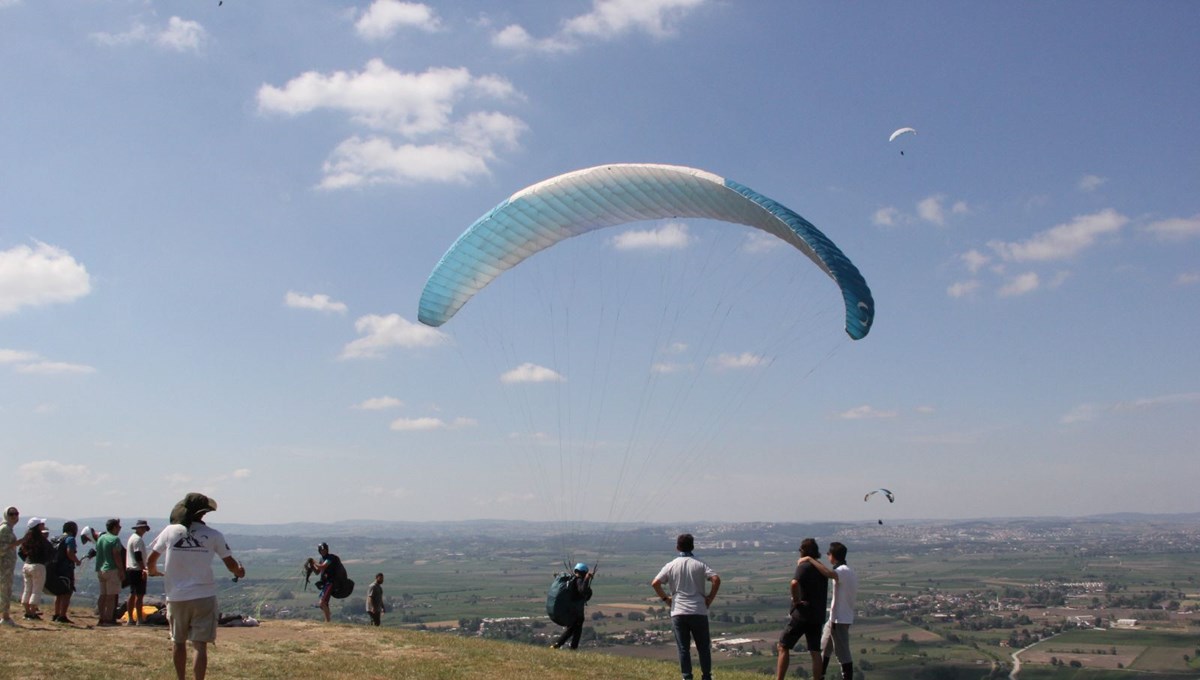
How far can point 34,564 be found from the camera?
11.7 metres

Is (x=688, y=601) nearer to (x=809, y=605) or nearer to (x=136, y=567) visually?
(x=809, y=605)

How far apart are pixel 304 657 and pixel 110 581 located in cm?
359

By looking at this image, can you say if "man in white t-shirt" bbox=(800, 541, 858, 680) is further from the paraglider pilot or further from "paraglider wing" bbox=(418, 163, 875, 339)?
"paraglider wing" bbox=(418, 163, 875, 339)

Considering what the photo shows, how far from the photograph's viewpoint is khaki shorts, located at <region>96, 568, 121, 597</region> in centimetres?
1156

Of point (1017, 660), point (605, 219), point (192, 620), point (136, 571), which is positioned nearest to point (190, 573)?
point (192, 620)

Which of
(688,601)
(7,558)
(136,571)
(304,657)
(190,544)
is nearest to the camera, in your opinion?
(190,544)

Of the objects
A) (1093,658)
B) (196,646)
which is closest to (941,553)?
(1093,658)

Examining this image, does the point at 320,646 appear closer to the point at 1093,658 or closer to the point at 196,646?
the point at 196,646

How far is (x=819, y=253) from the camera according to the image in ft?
42.6

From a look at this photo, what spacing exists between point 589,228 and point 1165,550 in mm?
156047

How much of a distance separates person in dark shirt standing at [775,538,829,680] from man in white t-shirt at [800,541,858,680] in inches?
2.8

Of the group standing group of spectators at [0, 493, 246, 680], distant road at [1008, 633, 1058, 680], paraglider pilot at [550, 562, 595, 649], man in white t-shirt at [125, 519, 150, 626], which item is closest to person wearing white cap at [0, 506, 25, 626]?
standing group of spectators at [0, 493, 246, 680]

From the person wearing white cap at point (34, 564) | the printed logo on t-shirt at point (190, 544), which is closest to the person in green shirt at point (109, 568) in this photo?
the person wearing white cap at point (34, 564)

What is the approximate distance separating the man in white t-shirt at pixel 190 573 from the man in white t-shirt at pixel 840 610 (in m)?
5.45
